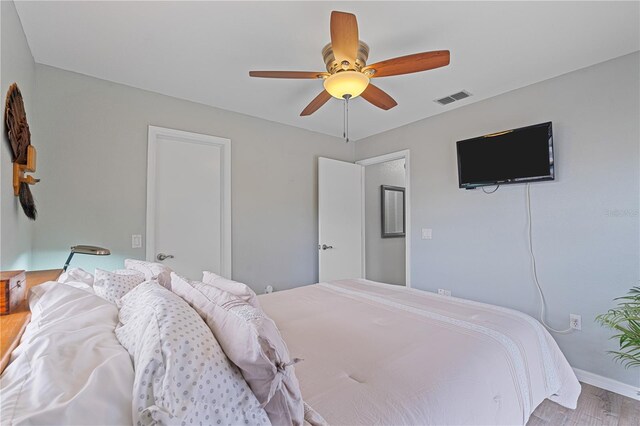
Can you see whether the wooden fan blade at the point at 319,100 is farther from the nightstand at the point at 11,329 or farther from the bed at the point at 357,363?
the nightstand at the point at 11,329

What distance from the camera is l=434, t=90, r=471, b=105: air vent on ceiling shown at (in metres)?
2.76

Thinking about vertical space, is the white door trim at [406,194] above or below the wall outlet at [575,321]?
above

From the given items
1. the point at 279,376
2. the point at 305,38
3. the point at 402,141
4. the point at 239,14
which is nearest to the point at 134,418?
the point at 279,376

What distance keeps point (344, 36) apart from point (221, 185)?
6.89 feet

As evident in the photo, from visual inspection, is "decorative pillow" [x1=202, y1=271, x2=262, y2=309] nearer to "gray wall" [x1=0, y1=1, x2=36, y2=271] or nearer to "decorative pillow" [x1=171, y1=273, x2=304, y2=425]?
"decorative pillow" [x1=171, y1=273, x2=304, y2=425]

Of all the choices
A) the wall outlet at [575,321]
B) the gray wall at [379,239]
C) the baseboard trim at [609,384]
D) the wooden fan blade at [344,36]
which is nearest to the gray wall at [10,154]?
the wooden fan blade at [344,36]

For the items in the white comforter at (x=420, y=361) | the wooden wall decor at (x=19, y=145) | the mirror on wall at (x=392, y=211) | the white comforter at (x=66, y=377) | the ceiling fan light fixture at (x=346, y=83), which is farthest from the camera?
the mirror on wall at (x=392, y=211)

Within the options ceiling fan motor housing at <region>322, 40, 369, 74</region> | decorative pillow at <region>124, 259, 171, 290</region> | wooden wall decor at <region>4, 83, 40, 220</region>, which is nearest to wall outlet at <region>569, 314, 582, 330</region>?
ceiling fan motor housing at <region>322, 40, 369, 74</region>

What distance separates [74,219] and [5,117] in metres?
1.13

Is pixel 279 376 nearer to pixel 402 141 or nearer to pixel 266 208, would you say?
pixel 266 208

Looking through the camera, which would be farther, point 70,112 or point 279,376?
point 70,112

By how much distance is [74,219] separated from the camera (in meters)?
2.34

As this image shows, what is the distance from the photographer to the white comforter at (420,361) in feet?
3.08

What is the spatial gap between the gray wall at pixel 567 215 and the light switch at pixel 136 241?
120 inches
